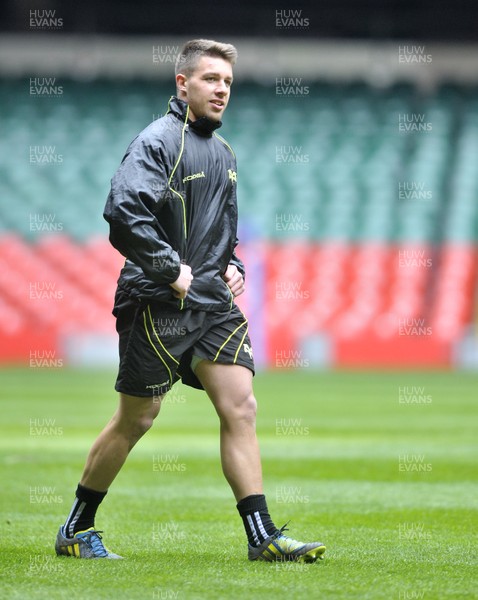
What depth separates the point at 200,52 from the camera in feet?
17.6

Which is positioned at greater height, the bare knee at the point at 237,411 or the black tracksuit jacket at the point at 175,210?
the black tracksuit jacket at the point at 175,210

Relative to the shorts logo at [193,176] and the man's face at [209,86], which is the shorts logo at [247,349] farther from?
the man's face at [209,86]

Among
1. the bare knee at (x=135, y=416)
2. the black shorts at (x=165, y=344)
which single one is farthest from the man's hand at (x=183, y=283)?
the bare knee at (x=135, y=416)

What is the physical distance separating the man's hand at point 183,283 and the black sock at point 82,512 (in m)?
1.06

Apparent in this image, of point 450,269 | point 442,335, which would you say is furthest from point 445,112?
point 442,335

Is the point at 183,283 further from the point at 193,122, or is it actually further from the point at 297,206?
the point at 297,206

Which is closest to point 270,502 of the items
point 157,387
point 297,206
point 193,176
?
point 157,387

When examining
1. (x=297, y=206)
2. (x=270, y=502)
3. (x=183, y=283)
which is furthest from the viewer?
(x=297, y=206)

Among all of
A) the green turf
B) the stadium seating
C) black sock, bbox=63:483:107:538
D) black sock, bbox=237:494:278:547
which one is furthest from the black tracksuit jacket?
the stadium seating

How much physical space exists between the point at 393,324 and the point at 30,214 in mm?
8734

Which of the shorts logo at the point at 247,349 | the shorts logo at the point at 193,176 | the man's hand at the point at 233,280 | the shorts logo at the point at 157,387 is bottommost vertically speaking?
the shorts logo at the point at 157,387

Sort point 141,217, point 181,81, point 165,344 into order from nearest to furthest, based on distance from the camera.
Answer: point 141,217
point 165,344
point 181,81

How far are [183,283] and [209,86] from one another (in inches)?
37.0

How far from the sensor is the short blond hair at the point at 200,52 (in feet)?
17.6
